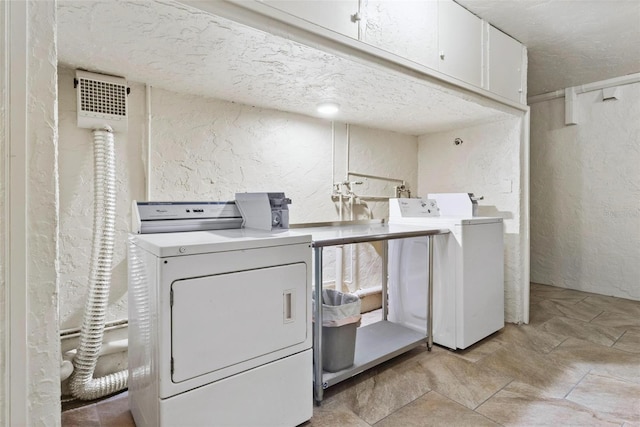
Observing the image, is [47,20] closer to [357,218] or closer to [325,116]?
[325,116]

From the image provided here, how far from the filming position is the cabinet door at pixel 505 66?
2648 millimetres

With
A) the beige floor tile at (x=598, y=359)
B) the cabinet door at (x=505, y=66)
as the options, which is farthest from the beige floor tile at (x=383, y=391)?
the cabinet door at (x=505, y=66)

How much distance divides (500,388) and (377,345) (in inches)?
30.0

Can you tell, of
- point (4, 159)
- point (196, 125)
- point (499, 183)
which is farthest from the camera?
point (499, 183)

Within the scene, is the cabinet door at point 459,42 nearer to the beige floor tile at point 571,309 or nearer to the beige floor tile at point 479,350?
the beige floor tile at point 479,350

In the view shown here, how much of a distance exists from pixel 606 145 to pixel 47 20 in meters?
4.91

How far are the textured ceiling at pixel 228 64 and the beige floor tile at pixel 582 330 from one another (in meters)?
1.89

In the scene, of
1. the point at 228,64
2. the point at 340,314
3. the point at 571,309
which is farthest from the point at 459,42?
the point at 571,309

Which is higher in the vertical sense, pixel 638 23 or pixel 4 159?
pixel 638 23

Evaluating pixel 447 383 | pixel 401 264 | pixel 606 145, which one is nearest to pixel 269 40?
pixel 401 264

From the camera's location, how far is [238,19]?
1.45 meters

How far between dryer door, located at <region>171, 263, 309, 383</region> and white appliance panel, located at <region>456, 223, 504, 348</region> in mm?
1403

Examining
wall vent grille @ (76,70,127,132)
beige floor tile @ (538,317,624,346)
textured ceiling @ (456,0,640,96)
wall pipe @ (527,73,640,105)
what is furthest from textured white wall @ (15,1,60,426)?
wall pipe @ (527,73,640,105)

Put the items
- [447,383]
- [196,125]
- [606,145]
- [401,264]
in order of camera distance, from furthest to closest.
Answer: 1. [606,145]
2. [401,264]
3. [196,125]
4. [447,383]
